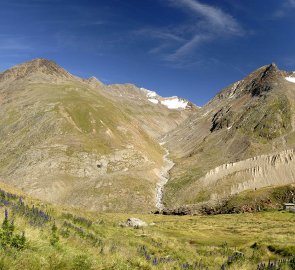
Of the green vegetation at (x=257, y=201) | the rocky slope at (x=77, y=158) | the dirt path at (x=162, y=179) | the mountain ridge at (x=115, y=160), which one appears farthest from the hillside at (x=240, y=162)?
the rocky slope at (x=77, y=158)

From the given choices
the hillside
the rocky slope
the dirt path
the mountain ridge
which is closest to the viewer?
the rocky slope

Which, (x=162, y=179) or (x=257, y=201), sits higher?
(x=162, y=179)

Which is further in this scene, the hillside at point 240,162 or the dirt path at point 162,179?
the dirt path at point 162,179

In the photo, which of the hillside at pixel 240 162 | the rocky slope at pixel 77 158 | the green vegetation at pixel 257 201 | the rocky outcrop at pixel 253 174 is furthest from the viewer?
the hillside at pixel 240 162

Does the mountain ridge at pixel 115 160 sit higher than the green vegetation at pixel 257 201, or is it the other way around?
the mountain ridge at pixel 115 160

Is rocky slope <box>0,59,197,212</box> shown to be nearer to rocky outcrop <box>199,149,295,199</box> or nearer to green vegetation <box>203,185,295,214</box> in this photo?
rocky outcrop <box>199,149,295,199</box>

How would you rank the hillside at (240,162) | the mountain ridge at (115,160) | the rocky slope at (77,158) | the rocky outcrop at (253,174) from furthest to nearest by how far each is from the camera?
the hillside at (240,162) < the mountain ridge at (115,160) < the rocky slope at (77,158) < the rocky outcrop at (253,174)

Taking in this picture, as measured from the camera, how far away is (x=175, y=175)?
14738cm

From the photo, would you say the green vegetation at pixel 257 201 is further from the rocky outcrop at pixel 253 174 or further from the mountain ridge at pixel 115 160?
the rocky outcrop at pixel 253 174

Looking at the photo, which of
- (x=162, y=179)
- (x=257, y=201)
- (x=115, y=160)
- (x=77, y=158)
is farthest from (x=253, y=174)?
(x=77, y=158)

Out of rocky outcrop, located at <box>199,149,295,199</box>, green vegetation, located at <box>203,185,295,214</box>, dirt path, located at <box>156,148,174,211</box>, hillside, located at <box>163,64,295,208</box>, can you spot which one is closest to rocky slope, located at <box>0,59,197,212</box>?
dirt path, located at <box>156,148,174,211</box>

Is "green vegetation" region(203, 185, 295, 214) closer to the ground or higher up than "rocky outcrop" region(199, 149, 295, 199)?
closer to the ground

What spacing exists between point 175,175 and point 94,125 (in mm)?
52702

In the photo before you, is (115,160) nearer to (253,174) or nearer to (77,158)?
(77,158)
